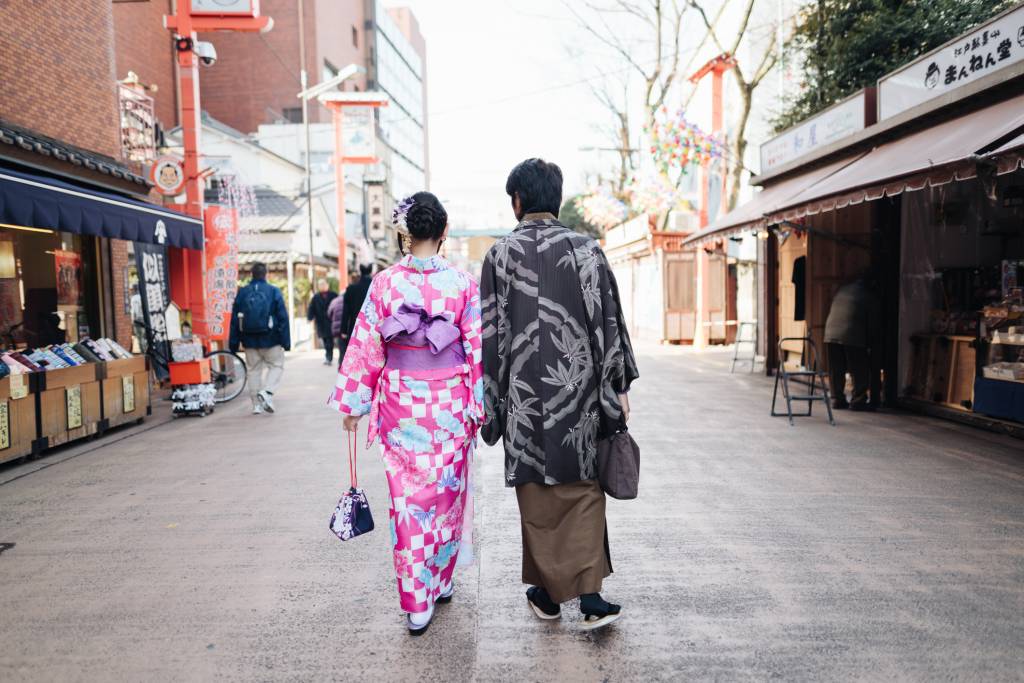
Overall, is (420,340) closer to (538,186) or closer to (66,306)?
(538,186)

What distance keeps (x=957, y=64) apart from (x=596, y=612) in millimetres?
6620

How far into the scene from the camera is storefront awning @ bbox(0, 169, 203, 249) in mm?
6488

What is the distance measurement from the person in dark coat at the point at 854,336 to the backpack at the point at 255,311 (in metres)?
6.71

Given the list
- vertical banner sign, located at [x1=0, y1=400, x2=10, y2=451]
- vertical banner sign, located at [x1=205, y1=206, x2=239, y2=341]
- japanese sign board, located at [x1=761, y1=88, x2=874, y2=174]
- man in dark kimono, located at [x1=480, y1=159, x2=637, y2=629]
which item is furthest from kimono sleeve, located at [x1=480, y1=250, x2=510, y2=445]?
vertical banner sign, located at [x1=205, y1=206, x2=239, y2=341]

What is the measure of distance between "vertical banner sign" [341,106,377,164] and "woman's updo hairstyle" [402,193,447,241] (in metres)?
22.3

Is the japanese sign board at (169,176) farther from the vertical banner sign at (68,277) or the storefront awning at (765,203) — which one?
the storefront awning at (765,203)

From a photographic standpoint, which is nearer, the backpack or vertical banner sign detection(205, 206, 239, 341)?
the backpack

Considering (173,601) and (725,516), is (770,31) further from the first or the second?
(173,601)

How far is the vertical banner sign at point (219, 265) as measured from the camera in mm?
12039

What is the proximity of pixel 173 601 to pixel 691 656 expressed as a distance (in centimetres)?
236

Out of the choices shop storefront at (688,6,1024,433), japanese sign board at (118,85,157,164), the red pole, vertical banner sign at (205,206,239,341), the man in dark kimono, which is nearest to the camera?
the man in dark kimono

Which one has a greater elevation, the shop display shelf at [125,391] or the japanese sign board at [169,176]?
the japanese sign board at [169,176]

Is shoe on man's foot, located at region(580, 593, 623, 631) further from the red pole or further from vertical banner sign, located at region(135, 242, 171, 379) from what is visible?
the red pole

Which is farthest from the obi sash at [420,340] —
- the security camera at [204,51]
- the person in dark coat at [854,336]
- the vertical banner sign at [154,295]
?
the security camera at [204,51]
